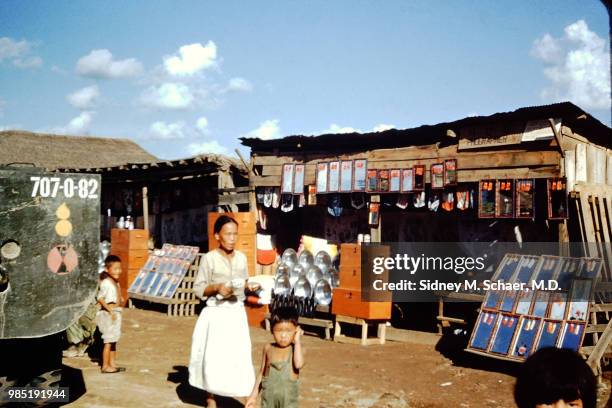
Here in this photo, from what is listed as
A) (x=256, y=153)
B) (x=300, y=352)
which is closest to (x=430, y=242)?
(x=256, y=153)

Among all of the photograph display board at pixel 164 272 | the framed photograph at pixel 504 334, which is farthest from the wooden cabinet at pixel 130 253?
the framed photograph at pixel 504 334

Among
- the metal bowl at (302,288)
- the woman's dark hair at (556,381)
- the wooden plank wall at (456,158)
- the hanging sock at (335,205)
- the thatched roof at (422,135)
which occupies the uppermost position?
the thatched roof at (422,135)

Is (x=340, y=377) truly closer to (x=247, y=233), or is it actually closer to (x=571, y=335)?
(x=571, y=335)

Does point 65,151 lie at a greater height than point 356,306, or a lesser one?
greater

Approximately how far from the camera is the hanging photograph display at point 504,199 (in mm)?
9914

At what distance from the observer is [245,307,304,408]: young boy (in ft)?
14.1

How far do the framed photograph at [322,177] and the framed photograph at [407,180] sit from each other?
1.85 m

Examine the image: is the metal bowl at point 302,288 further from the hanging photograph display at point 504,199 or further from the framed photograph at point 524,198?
the framed photograph at point 524,198

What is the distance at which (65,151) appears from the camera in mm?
25609

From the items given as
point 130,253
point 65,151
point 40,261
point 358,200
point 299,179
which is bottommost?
point 130,253

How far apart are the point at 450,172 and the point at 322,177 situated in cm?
293

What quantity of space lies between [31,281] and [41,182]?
2.64ft

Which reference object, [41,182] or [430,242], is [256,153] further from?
[41,182]

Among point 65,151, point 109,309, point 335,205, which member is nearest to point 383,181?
point 335,205
